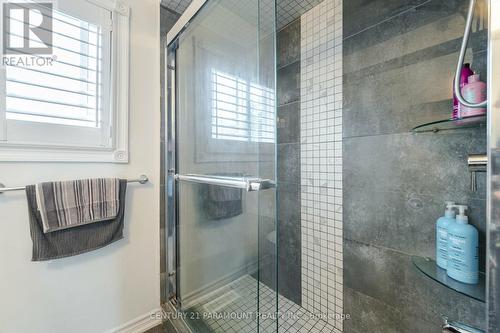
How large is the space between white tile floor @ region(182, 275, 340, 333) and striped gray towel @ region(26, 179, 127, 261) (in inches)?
25.3

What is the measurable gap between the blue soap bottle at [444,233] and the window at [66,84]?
156 cm

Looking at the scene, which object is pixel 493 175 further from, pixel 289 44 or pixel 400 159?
pixel 289 44

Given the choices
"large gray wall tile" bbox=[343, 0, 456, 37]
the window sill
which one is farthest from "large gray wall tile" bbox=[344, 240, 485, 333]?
the window sill

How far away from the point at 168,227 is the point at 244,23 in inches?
49.2

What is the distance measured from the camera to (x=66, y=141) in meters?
1.01

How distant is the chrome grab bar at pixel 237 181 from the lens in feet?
2.49

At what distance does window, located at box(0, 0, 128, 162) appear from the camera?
89cm

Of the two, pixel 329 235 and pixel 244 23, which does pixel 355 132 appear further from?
pixel 244 23

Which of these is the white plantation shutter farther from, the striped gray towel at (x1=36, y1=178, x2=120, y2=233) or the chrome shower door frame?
the chrome shower door frame

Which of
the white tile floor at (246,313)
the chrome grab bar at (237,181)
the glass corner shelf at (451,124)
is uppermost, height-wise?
the glass corner shelf at (451,124)

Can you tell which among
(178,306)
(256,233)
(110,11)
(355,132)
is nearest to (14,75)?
(110,11)

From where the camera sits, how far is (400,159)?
95 centimetres

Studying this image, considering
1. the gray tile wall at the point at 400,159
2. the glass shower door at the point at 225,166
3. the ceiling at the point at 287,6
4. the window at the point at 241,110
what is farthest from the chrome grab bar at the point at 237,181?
the ceiling at the point at 287,6

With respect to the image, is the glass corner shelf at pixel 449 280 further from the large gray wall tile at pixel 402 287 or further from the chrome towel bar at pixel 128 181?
the chrome towel bar at pixel 128 181
